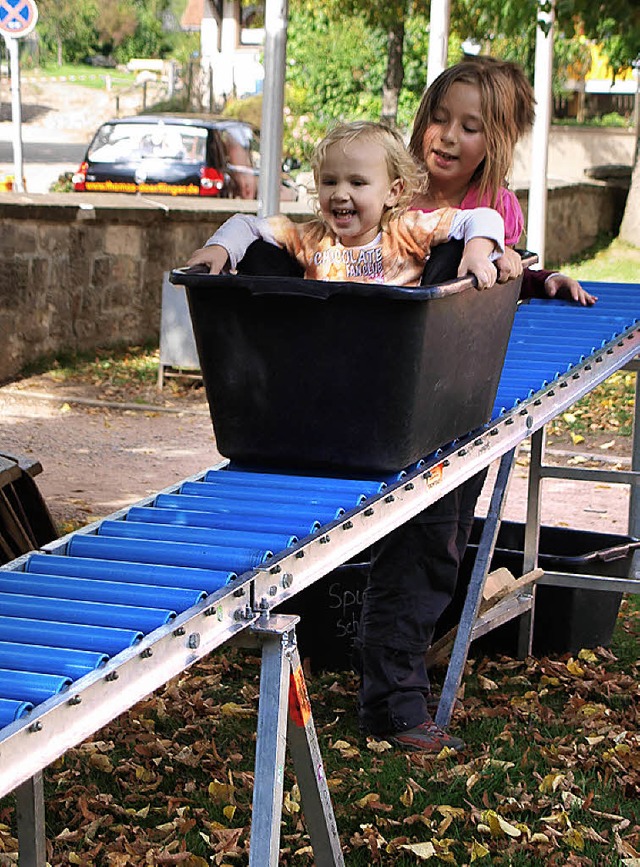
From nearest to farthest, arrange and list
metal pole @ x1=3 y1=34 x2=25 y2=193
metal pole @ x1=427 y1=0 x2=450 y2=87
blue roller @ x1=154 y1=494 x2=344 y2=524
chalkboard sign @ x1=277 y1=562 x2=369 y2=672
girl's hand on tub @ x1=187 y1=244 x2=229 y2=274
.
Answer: blue roller @ x1=154 y1=494 x2=344 y2=524 < girl's hand on tub @ x1=187 y1=244 x2=229 y2=274 < chalkboard sign @ x1=277 y1=562 x2=369 y2=672 < metal pole @ x1=427 y1=0 x2=450 y2=87 < metal pole @ x1=3 y1=34 x2=25 y2=193

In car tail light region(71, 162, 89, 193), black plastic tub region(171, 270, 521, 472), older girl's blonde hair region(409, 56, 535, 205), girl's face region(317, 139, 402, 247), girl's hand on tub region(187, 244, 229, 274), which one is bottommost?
car tail light region(71, 162, 89, 193)

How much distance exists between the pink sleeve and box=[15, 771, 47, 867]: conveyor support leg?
193 centimetres

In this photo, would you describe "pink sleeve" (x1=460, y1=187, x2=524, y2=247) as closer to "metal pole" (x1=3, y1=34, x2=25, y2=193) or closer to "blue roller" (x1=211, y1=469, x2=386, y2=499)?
"blue roller" (x1=211, y1=469, x2=386, y2=499)

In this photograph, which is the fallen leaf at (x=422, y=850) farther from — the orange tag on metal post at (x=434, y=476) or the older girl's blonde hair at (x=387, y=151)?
the older girl's blonde hair at (x=387, y=151)

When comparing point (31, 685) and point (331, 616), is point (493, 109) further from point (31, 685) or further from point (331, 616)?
point (31, 685)

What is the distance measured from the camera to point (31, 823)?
8.79ft

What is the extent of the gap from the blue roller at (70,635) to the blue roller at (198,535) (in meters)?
0.40

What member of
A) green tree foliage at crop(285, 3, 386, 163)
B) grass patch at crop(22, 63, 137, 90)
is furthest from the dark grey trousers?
grass patch at crop(22, 63, 137, 90)

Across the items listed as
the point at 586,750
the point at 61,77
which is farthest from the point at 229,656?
the point at 61,77

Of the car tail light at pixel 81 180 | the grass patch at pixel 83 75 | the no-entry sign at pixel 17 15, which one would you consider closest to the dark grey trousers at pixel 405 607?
the no-entry sign at pixel 17 15

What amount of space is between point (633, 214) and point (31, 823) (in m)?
14.8

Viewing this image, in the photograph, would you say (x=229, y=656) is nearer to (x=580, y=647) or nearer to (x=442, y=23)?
(x=580, y=647)

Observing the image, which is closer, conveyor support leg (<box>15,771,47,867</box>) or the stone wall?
conveyor support leg (<box>15,771,47,867</box>)

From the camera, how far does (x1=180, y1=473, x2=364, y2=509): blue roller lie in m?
2.68
